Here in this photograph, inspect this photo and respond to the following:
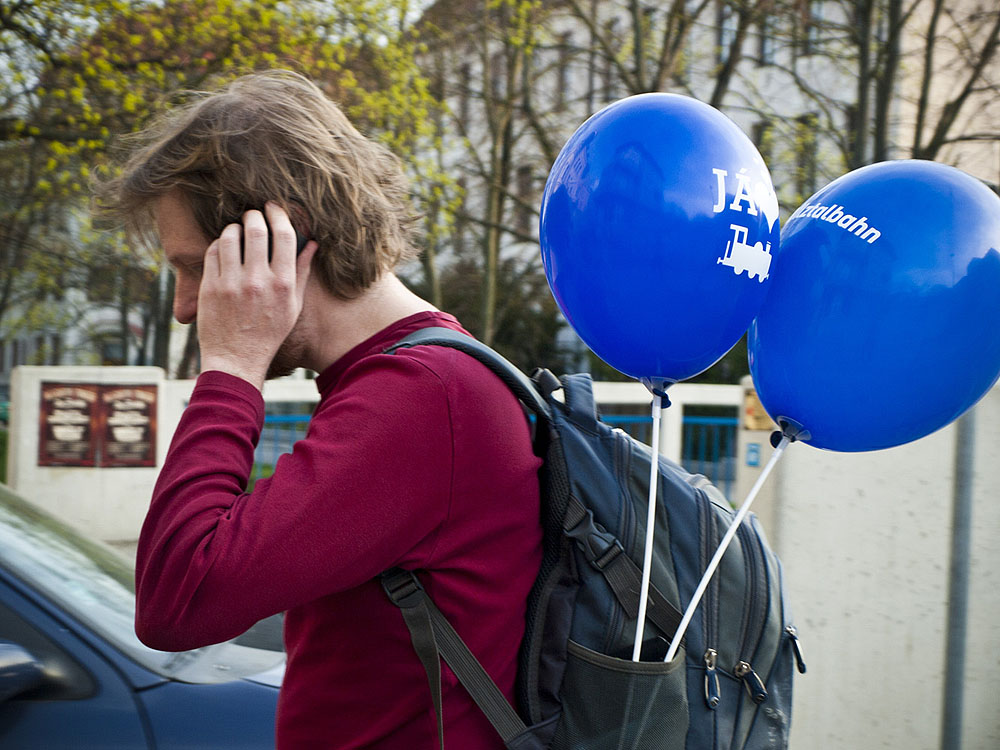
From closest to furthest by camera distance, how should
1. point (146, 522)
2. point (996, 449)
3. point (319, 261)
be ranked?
point (146, 522) → point (319, 261) → point (996, 449)

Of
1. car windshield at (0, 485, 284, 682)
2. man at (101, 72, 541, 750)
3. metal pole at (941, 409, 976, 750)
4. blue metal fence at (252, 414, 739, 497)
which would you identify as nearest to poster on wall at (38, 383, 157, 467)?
blue metal fence at (252, 414, 739, 497)

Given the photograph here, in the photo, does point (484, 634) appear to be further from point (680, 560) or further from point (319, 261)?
point (319, 261)

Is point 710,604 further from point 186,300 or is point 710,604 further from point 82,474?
point 82,474

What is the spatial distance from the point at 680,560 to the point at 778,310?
0.41 metres

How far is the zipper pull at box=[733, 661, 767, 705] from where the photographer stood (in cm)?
143

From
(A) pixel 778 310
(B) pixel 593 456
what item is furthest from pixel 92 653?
(A) pixel 778 310

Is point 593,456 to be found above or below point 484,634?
above

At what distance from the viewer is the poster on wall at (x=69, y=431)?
8.26 meters

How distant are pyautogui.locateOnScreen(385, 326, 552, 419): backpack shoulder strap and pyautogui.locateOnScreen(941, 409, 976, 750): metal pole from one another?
6.63 ft

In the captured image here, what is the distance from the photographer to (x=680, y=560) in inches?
56.2

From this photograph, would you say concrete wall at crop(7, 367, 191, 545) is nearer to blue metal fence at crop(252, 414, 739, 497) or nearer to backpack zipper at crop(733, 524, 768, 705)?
blue metal fence at crop(252, 414, 739, 497)

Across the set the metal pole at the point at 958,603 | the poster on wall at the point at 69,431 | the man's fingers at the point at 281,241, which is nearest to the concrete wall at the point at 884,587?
the metal pole at the point at 958,603

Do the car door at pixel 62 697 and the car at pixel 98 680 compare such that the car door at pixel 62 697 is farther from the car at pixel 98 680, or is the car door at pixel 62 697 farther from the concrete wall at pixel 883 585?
the concrete wall at pixel 883 585

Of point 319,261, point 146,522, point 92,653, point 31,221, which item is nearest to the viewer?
point 146,522
